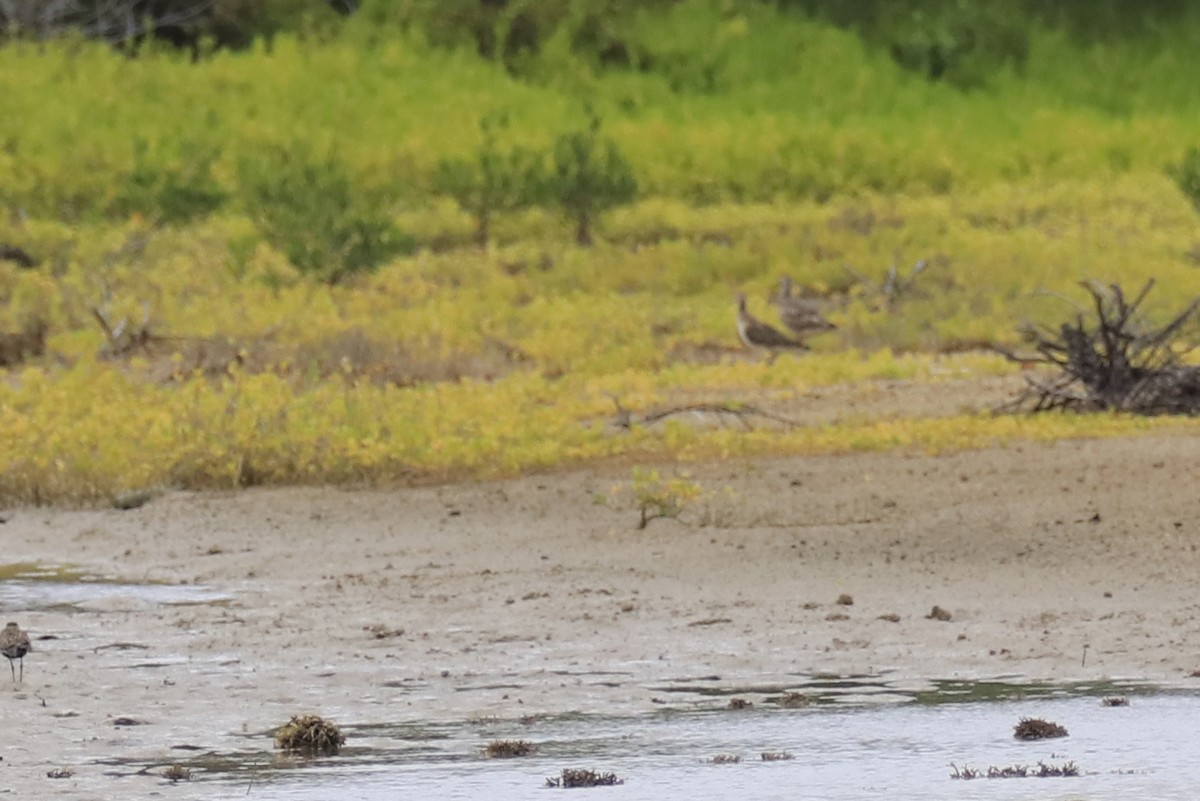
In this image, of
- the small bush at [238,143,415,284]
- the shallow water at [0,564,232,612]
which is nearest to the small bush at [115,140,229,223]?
the small bush at [238,143,415,284]

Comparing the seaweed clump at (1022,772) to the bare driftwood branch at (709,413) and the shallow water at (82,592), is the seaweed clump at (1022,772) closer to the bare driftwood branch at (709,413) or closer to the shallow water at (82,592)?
the shallow water at (82,592)

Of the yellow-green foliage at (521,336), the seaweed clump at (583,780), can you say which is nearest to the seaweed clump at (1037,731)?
the seaweed clump at (583,780)

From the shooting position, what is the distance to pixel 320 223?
21.5 metres

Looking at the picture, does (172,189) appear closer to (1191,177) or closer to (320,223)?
(320,223)

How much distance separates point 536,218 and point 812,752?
2061 centimetres

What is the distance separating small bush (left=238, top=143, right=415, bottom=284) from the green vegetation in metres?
0.04

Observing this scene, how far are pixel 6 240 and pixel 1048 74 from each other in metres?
18.7

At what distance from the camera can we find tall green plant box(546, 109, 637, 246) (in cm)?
2511

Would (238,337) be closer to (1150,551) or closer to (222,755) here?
(1150,551)

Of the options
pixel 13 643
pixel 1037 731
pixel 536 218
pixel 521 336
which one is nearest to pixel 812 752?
pixel 1037 731

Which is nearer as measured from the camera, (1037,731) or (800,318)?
(1037,731)

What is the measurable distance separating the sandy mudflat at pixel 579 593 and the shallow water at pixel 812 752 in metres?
0.31

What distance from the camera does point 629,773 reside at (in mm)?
6223

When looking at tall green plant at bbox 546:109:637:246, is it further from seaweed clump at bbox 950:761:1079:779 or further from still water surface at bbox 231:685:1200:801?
seaweed clump at bbox 950:761:1079:779
